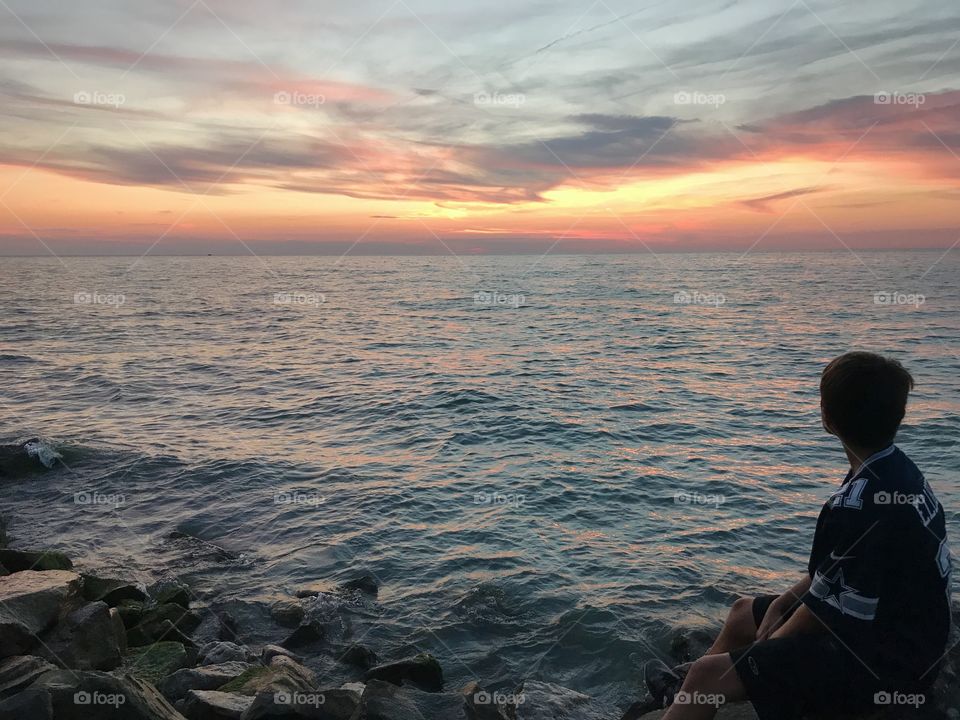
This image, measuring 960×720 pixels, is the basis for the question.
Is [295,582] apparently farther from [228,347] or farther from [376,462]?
[228,347]

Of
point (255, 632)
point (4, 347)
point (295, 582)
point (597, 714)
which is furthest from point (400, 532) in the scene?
point (4, 347)

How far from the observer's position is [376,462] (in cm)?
1820

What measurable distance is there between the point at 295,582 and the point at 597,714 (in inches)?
230

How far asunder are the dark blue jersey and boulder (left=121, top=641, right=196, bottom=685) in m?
7.61

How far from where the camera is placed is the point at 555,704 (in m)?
8.07

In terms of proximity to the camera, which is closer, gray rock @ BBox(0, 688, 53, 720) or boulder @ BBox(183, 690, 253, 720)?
gray rock @ BBox(0, 688, 53, 720)

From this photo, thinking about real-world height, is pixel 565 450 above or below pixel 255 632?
above

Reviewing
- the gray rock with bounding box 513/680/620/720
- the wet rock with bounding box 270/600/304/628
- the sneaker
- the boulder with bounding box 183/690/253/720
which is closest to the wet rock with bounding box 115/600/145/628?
the wet rock with bounding box 270/600/304/628

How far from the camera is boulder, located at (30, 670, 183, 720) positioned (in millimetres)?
5789

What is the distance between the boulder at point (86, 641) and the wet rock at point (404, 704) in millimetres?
3404

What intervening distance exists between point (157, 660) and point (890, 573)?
27.4 feet

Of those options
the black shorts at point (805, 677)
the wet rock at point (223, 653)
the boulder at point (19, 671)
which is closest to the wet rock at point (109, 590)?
the wet rock at point (223, 653)

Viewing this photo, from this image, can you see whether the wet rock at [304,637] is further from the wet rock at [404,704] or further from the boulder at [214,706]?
the wet rock at [404,704]

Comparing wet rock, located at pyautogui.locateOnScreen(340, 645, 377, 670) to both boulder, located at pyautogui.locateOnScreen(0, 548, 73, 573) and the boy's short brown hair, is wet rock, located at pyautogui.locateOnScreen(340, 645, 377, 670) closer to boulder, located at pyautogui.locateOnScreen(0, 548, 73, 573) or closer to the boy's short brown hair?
boulder, located at pyautogui.locateOnScreen(0, 548, 73, 573)
